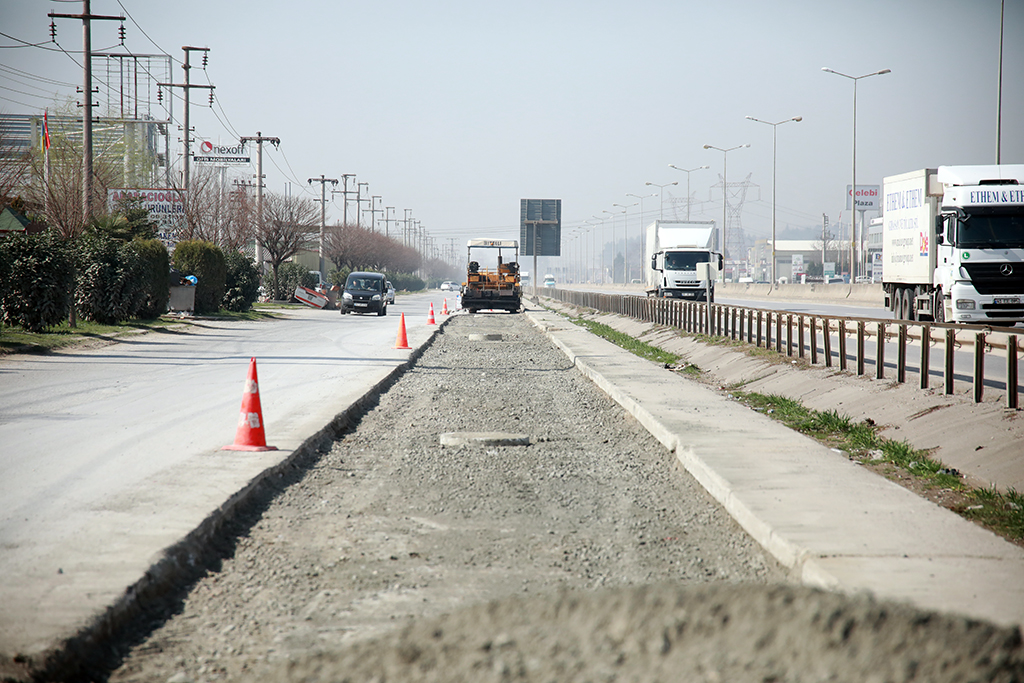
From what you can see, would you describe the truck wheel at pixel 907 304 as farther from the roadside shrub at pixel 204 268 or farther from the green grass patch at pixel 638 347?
the roadside shrub at pixel 204 268

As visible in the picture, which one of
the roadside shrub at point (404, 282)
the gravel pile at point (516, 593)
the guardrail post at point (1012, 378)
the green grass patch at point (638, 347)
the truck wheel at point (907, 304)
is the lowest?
the gravel pile at point (516, 593)

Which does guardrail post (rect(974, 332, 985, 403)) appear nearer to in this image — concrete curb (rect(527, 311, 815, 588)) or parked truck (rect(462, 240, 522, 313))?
concrete curb (rect(527, 311, 815, 588))

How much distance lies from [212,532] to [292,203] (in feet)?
197

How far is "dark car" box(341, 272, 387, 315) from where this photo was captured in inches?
1736

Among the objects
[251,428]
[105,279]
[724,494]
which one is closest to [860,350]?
[724,494]

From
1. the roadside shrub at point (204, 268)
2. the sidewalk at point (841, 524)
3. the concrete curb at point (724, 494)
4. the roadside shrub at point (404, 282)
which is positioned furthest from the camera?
the roadside shrub at point (404, 282)

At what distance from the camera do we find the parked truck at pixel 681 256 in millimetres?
46469

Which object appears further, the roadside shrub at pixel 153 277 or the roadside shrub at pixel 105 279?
the roadside shrub at pixel 153 277

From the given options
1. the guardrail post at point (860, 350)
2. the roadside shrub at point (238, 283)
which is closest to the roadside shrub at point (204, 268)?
the roadside shrub at point (238, 283)

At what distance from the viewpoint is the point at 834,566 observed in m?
4.77

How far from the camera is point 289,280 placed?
192 feet

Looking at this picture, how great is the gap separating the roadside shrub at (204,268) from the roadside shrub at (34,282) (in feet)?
42.6

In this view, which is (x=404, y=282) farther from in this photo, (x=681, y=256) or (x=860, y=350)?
(x=860, y=350)

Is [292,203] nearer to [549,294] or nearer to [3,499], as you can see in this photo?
[549,294]
